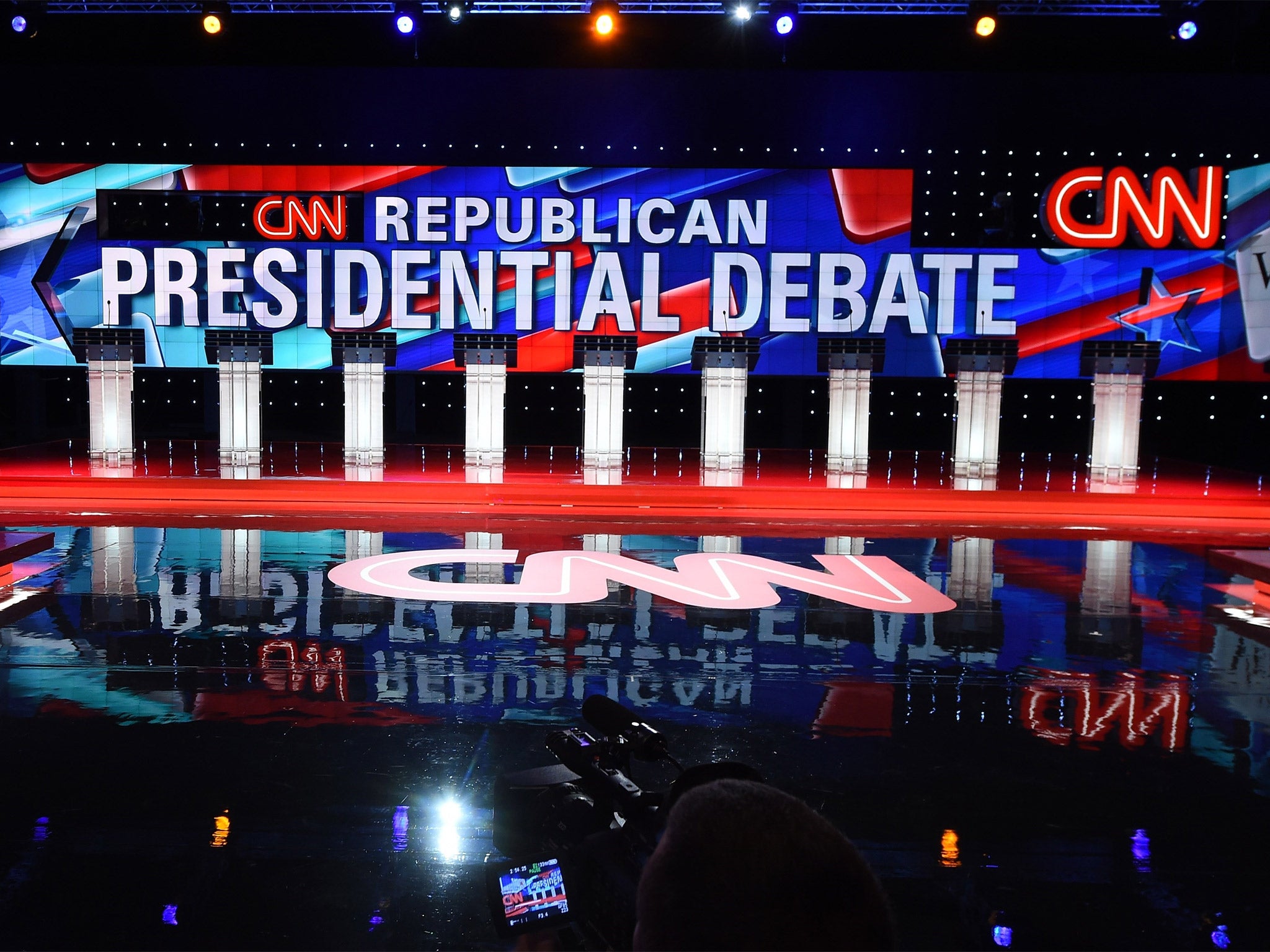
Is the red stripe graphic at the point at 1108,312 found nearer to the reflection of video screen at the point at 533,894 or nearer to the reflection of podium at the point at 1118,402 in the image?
the reflection of podium at the point at 1118,402

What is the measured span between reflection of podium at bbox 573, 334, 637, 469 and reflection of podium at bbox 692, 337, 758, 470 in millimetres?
832

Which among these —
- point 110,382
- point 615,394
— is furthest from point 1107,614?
point 110,382

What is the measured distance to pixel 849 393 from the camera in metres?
11.7

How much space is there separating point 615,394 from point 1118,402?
17.8ft

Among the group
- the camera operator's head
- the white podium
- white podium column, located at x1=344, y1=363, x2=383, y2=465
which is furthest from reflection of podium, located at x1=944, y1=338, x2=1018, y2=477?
the camera operator's head

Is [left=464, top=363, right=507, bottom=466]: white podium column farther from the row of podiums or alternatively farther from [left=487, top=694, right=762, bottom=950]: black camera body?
[left=487, top=694, right=762, bottom=950]: black camera body

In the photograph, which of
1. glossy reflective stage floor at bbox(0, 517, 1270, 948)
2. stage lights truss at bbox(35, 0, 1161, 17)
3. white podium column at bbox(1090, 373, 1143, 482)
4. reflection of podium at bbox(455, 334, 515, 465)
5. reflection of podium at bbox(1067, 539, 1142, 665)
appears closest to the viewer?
glossy reflective stage floor at bbox(0, 517, 1270, 948)

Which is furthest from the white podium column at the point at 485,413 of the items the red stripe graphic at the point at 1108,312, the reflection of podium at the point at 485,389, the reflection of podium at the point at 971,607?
the red stripe graphic at the point at 1108,312

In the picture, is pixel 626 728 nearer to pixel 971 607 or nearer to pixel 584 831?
pixel 584 831

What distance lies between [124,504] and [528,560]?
15.9 feet

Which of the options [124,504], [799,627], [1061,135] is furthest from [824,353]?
[124,504]

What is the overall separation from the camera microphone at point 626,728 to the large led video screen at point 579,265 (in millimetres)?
12564

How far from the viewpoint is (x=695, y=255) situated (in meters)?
14.2

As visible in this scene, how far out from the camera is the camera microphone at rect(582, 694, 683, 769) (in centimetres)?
160
